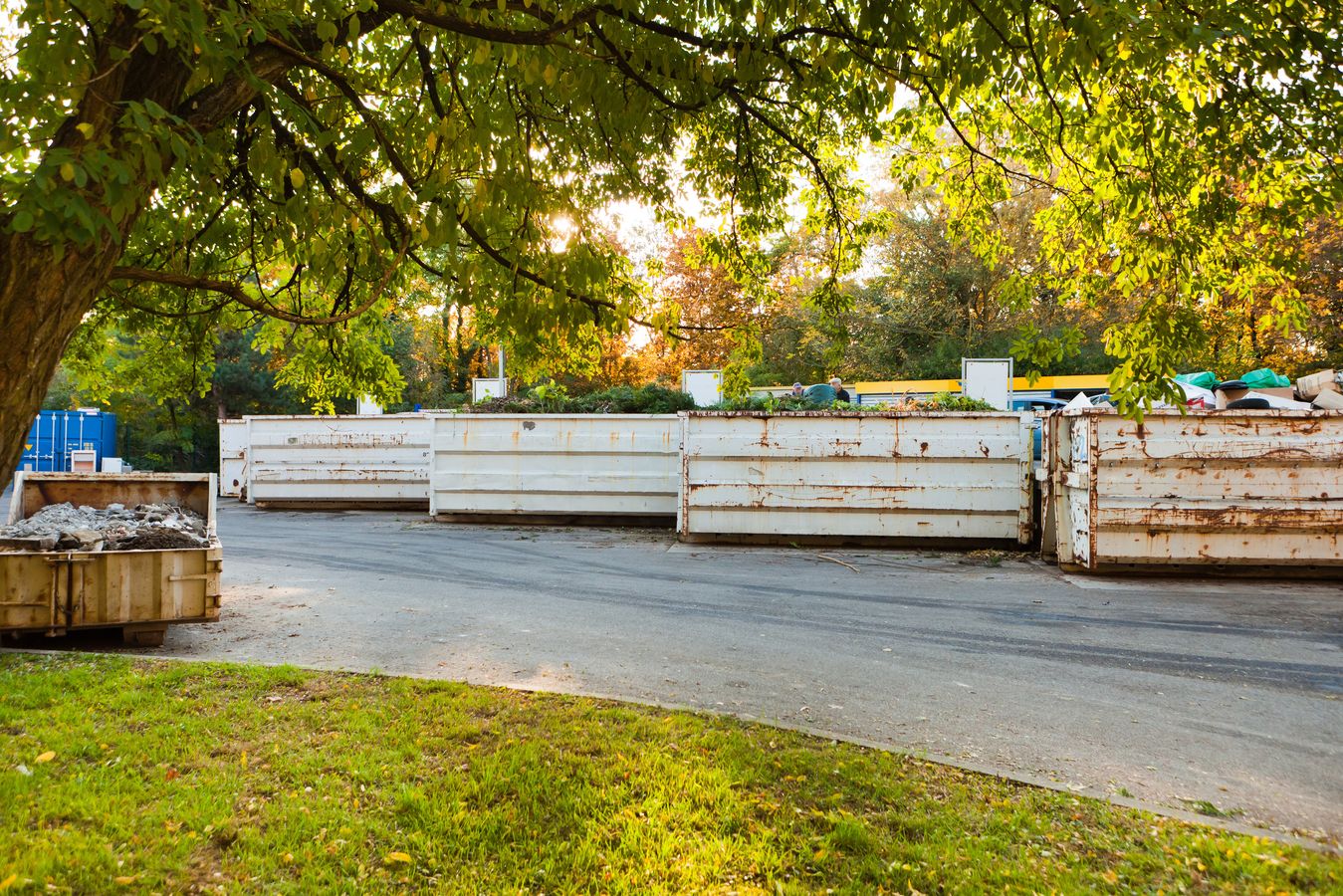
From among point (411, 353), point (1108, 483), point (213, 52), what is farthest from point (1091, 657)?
point (411, 353)

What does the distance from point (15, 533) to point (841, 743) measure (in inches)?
241

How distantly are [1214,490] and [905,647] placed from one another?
4916mm

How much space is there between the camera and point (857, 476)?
10703mm

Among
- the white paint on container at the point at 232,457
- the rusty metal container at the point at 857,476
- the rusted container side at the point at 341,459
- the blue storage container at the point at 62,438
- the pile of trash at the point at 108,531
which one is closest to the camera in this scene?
the pile of trash at the point at 108,531

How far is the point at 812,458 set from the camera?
10789 millimetres

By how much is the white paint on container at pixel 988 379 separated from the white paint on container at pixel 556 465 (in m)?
7.54

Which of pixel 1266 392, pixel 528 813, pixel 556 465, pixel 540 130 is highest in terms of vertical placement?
pixel 540 130

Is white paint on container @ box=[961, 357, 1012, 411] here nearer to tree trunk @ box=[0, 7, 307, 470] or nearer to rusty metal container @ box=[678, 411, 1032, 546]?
rusty metal container @ box=[678, 411, 1032, 546]

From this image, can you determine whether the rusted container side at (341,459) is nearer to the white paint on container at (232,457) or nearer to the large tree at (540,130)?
the white paint on container at (232,457)

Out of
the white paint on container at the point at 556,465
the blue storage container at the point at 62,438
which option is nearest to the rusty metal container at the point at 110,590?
the white paint on container at the point at 556,465

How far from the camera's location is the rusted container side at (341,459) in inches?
594

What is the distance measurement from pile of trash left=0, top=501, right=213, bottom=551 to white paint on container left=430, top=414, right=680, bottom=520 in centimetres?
593

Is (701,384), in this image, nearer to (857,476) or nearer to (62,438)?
(857,476)

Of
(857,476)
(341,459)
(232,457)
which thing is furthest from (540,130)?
(232,457)
